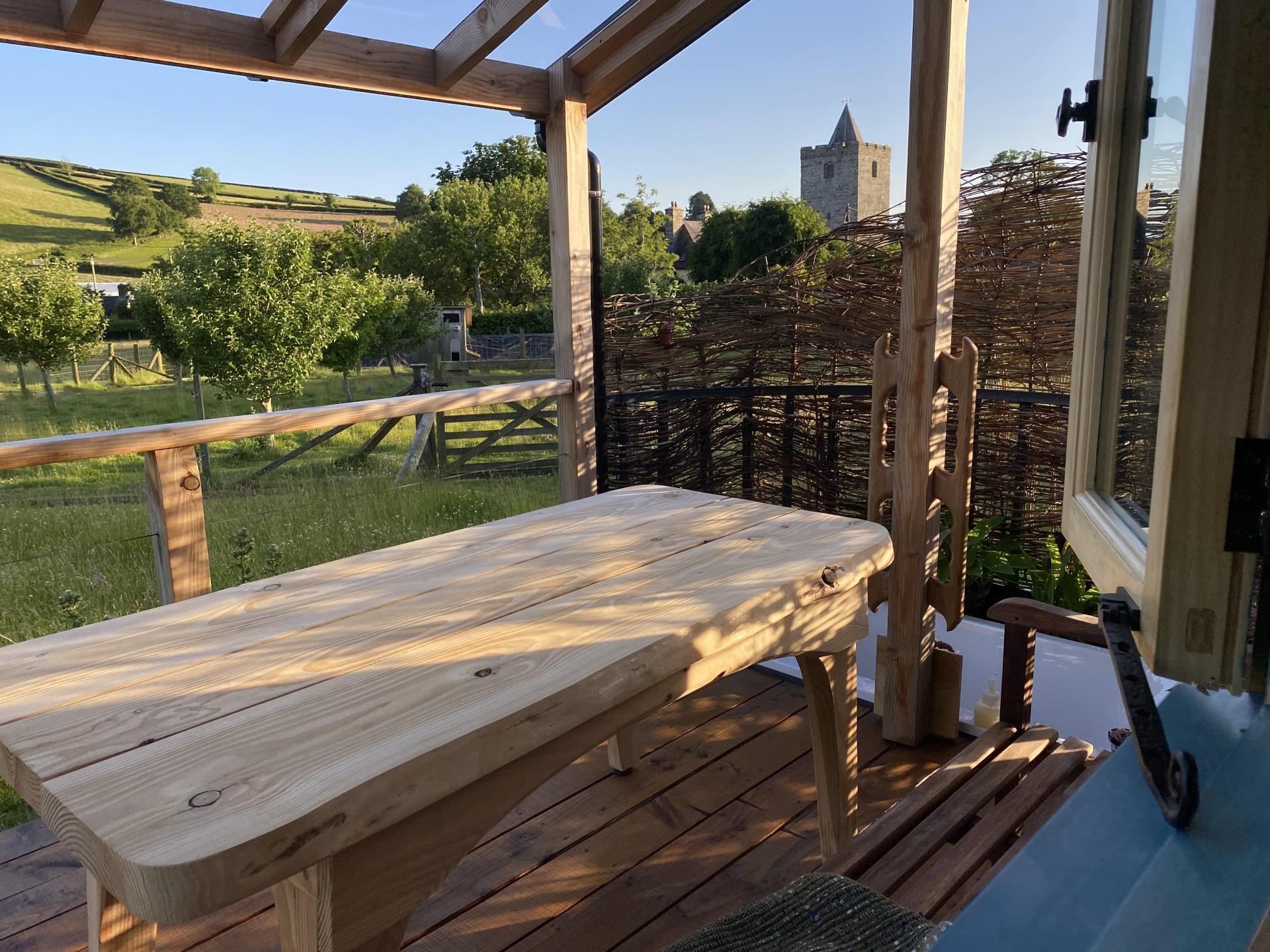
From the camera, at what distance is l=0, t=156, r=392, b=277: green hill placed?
5.20 m

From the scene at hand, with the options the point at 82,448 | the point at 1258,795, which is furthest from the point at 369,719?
the point at 82,448

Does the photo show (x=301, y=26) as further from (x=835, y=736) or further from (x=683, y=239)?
(x=683, y=239)

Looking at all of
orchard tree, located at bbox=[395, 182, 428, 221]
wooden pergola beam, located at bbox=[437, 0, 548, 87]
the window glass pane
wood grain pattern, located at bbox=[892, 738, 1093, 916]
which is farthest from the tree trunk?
the window glass pane

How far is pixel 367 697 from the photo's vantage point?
1.09 m

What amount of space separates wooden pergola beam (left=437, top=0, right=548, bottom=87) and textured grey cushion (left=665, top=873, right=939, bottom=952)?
2.30 meters

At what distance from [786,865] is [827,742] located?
1.16 feet

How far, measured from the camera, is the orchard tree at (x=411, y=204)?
7.24 m

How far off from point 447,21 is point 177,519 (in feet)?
5.75

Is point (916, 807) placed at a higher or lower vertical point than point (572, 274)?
lower

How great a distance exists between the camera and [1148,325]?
886mm

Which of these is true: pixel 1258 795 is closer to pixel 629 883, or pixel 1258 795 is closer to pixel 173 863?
pixel 173 863

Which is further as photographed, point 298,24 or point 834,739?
point 298,24

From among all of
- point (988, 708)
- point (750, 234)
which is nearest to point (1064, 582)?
point (988, 708)

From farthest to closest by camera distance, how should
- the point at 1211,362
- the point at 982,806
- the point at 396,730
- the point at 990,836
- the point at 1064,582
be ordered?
1. the point at 1064,582
2. the point at 982,806
3. the point at 990,836
4. the point at 396,730
5. the point at 1211,362
